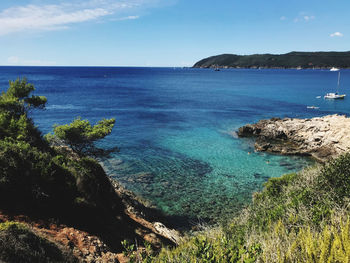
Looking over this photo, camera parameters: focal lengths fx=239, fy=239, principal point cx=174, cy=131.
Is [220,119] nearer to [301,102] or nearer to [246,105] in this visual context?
[246,105]

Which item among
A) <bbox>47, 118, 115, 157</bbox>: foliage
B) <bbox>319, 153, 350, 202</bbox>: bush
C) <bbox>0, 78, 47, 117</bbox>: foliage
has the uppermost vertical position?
<bbox>0, 78, 47, 117</bbox>: foliage

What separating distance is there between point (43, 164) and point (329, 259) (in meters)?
14.6

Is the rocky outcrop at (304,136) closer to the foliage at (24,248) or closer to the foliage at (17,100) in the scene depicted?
the foliage at (17,100)

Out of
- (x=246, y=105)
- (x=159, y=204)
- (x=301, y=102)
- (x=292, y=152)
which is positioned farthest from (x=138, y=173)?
(x=301, y=102)

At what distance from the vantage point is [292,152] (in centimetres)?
3422

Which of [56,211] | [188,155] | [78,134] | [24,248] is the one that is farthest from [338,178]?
[188,155]

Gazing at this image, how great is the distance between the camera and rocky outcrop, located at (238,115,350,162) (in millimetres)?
33000

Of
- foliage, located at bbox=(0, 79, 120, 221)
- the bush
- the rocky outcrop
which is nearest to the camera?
the bush

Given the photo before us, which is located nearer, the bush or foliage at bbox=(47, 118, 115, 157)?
the bush

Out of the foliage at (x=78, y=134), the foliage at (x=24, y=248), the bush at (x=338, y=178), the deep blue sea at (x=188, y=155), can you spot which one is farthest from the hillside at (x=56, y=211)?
the bush at (x=338, y=178)

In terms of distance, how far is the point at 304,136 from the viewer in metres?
38.3

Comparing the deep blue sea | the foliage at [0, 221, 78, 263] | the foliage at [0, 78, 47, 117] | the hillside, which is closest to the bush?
the deep blue sea

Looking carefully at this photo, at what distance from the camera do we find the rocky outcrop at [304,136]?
1299 inches

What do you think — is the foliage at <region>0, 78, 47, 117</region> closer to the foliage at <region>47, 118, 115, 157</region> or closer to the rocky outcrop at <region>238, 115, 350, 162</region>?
the foliage at <region>47, 118, 115, 157</region>
